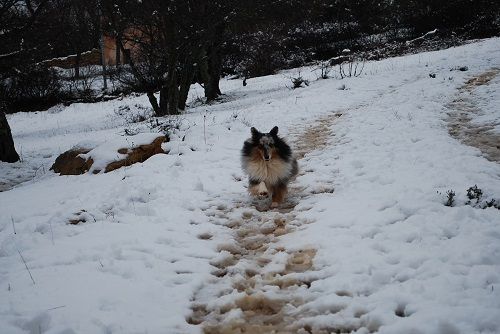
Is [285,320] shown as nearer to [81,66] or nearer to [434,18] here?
[434,18]

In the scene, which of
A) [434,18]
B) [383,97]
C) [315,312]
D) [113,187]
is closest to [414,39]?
[434,18]

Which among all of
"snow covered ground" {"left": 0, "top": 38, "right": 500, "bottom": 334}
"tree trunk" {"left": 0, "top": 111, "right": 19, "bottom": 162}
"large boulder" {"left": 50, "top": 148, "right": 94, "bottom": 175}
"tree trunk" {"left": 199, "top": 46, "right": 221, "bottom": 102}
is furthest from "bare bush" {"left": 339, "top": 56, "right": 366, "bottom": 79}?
"tree trunk" {"left": 0, "top": 111, "right": 19, "bottom": 162}

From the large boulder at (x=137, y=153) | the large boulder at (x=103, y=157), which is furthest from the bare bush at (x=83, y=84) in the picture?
the large boulder at (x=137, y=153)

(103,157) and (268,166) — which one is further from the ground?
→ (103,157)

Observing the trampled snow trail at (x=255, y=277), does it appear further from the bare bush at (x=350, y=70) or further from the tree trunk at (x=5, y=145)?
the bare bush at (x=350, y=70)

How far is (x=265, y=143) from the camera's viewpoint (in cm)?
626

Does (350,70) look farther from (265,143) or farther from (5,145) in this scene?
(5,145)

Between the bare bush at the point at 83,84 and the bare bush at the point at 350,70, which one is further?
the bare bush at the point at 83,84

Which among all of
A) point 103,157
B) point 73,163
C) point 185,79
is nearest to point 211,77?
point 185,79

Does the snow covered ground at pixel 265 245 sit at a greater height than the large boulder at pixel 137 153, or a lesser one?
lesser

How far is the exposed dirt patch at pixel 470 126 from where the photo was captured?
7.28 m

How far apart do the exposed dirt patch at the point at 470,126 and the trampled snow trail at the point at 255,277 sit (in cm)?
398

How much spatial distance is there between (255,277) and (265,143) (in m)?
2.63

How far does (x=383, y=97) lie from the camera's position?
44.5 ft
